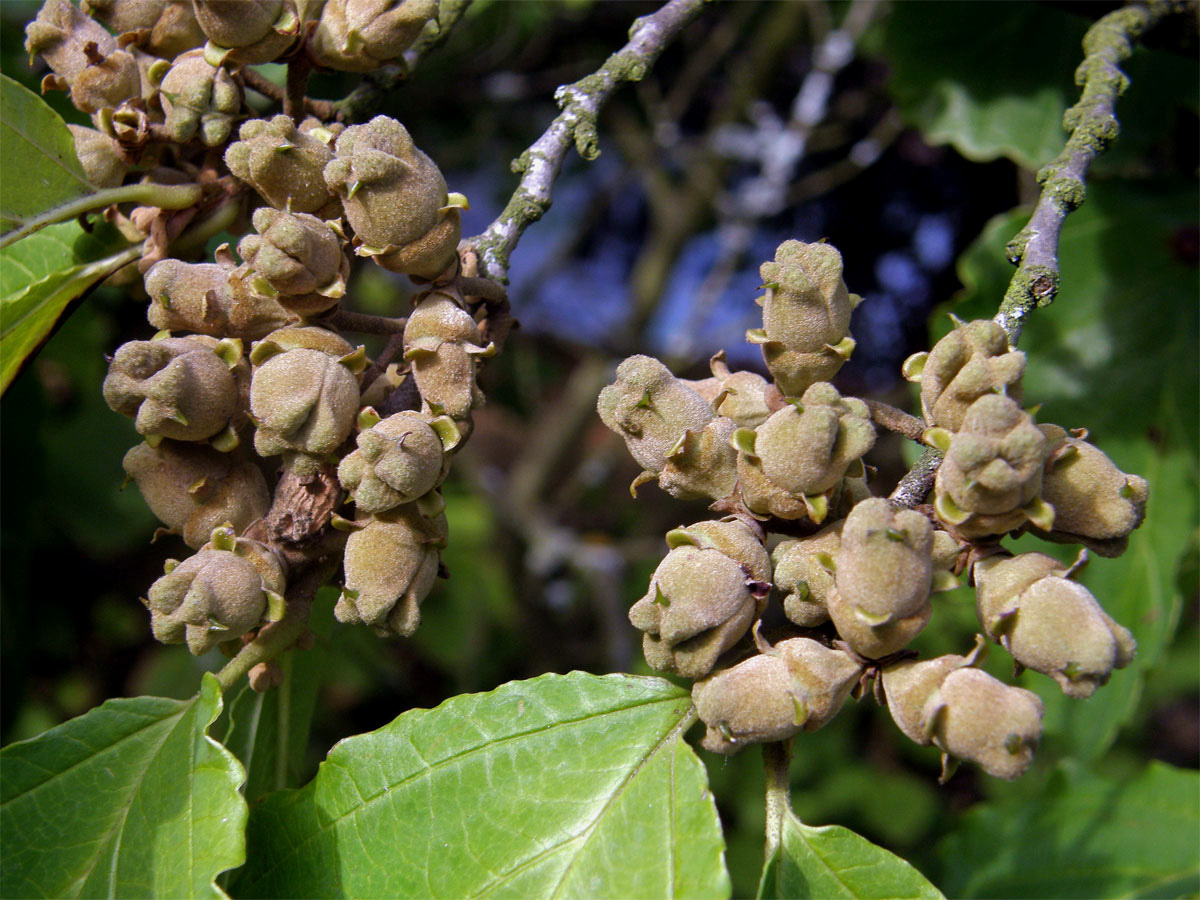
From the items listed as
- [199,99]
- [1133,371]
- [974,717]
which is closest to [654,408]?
[974,717]

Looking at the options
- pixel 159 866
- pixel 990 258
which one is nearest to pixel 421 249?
pixel 159 866

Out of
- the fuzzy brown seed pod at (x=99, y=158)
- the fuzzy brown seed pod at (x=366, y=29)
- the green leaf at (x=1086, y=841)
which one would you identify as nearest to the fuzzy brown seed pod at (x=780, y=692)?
the fuzzy brown seed pod at (x=366, y=29)

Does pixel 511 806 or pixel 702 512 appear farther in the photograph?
pixel 702 512

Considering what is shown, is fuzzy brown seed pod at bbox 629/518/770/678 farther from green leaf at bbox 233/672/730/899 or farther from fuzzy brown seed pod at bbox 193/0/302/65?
fuzzy brown seed pod at bbox 193/0/302/65

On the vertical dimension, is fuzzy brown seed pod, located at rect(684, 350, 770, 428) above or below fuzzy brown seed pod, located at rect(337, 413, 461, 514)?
below

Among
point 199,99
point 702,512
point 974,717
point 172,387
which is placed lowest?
point 702,512

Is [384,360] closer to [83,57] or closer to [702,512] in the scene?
[83,57]

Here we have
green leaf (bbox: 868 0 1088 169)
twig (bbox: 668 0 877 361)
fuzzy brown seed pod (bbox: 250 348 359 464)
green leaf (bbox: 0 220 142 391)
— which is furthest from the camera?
twig (bbox: 668 0 877 361)

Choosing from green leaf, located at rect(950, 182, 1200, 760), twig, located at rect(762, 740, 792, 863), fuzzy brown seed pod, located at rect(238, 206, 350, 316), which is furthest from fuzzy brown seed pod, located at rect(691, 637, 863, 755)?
green leaf, located at rect(950, 182, 1200, 760)
